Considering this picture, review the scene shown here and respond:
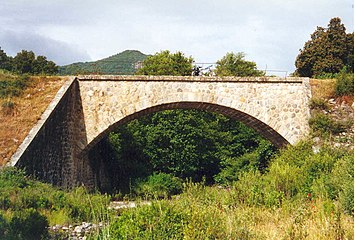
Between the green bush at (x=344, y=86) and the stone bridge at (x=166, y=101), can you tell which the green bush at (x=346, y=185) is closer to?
the stone bridge at (x=166, y=101)

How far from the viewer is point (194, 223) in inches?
215

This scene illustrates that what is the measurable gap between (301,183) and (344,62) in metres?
17.8

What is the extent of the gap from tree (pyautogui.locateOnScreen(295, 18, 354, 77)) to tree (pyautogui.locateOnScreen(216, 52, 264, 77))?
5192 millimetres

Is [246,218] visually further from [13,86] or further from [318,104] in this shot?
[13,86]

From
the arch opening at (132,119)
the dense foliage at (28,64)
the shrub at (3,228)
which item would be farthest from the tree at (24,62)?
the shrub at (3,228)

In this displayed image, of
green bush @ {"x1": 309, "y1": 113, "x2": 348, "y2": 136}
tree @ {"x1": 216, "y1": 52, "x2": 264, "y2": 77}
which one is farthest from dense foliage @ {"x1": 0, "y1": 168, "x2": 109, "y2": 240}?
tree @ {"x1": 216, "y1": 52, "x2": 264, "y2": 77}

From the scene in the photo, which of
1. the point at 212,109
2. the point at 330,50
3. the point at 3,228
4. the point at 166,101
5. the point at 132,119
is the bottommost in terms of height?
the point at 3,228

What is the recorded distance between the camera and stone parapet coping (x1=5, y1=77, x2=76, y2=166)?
11430mm

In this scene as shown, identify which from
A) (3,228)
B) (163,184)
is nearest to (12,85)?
(163,184)

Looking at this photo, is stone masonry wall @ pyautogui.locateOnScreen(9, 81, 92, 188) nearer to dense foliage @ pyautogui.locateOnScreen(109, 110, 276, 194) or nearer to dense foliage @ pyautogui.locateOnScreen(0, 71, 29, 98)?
dense foliage @ pyautogui.locateOnScreen(0, 71, 29, 98)

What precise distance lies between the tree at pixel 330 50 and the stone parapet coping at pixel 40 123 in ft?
52.4

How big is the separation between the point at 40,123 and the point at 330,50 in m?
18.5

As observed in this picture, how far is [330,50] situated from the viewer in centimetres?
2531

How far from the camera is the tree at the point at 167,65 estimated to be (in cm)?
2758
